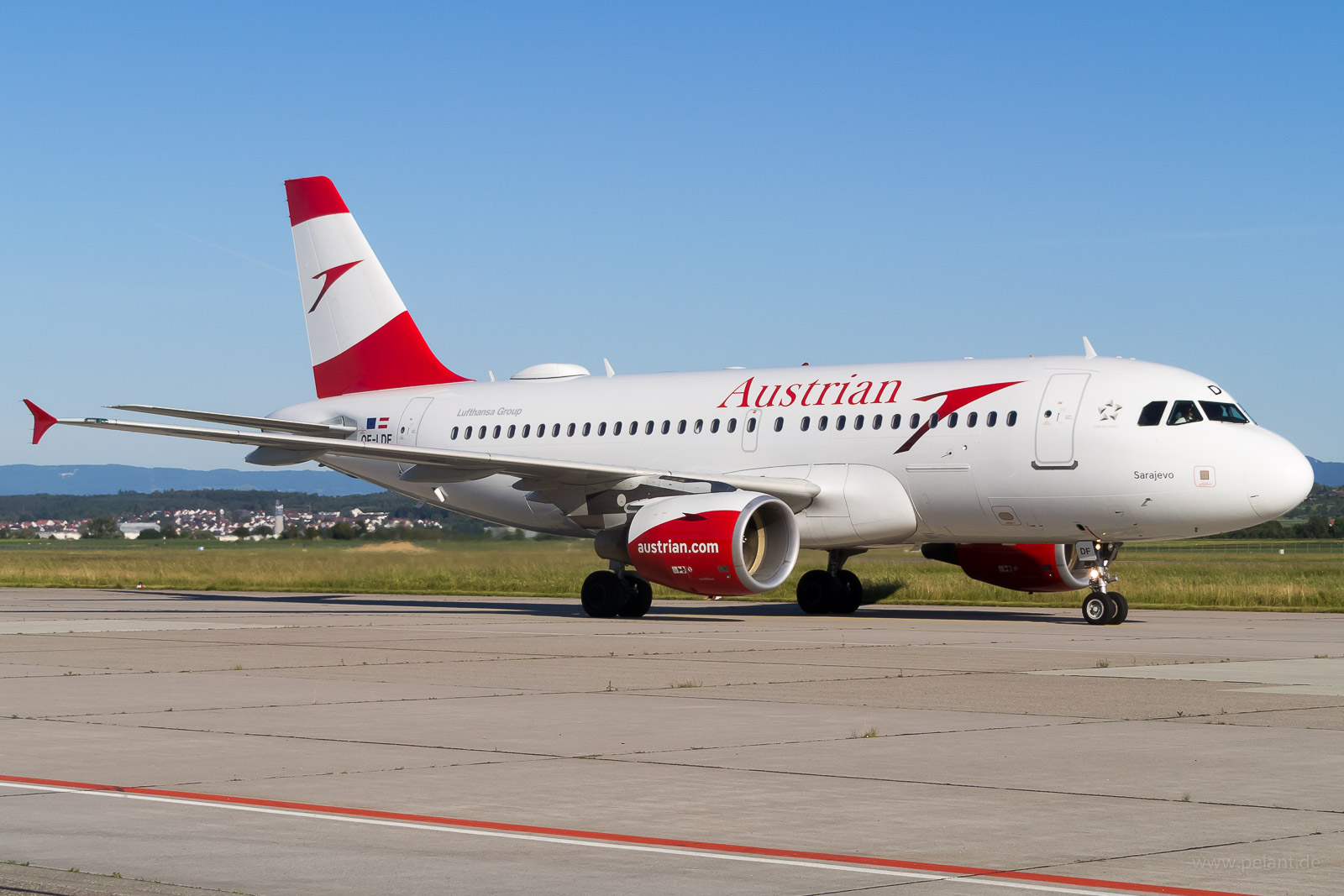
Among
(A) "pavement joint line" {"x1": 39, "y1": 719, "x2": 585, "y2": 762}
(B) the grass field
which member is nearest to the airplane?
(B) the grass field

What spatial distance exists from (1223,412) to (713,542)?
7086mm

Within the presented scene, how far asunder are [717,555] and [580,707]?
34.7 ft

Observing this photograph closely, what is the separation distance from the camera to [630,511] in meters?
24.5

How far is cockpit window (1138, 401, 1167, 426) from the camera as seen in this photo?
21.8m

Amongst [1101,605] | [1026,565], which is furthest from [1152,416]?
[1026,565]

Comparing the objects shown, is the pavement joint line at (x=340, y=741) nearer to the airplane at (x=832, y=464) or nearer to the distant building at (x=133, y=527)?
the airplane at (x=832, y=464)

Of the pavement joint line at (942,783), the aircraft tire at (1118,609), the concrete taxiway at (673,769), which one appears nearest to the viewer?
the concrete taxiway at (673,769)

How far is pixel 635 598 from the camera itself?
24.6 m

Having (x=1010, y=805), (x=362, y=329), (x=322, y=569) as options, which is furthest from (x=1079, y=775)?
(x=322, y=569)

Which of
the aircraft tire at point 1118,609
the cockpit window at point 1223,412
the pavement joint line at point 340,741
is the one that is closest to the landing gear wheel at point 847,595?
the aircraft tire at point 1118,609

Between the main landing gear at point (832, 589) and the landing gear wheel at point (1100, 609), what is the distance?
4.76 m

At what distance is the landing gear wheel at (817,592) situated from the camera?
86.2ft

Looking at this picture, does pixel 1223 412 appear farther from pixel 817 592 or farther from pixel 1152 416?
pixel 817 592

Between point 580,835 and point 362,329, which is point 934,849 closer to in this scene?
point 580,835
